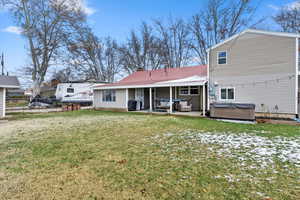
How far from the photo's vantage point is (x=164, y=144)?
517 cm

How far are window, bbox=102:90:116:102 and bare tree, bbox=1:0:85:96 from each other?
35.1ft

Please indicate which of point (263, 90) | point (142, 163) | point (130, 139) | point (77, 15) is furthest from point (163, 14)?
point (142, 163)

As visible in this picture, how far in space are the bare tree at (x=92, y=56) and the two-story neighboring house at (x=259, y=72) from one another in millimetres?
19472

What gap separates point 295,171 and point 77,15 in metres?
25.5

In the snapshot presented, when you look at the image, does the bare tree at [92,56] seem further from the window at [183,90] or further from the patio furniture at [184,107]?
the patio furniture at [184,107]

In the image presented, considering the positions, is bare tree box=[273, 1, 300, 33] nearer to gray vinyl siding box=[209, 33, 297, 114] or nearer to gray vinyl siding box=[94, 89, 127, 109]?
gray vinyl siding box=[209, 33, 297, 114]

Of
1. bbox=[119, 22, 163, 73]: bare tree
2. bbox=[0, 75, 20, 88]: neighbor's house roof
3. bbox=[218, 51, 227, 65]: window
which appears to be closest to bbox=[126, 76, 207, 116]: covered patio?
bbox=[218, 51, 227, 65]: window

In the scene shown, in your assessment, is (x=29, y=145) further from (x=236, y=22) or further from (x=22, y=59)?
(x=22, y=59)

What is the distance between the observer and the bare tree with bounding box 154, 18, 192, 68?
2399 cm

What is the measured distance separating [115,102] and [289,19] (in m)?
19.1

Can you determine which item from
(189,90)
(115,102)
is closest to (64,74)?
(115,102)

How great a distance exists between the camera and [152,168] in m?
3.48

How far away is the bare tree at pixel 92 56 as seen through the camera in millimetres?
24641

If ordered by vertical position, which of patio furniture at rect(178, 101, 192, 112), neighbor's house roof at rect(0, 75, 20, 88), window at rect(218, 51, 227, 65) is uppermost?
window at rect(218, 51, 227, 65)
